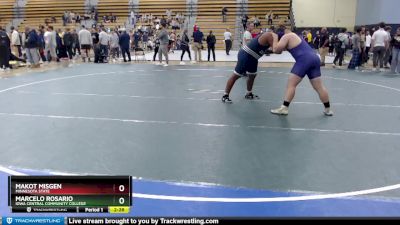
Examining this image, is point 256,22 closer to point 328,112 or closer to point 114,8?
point 114,8

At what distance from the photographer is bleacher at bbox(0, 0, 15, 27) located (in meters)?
30.3

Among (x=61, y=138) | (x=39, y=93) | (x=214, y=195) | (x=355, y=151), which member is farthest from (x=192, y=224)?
(x=39, y=93)

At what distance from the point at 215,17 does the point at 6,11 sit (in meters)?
18.1

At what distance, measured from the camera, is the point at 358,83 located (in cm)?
998

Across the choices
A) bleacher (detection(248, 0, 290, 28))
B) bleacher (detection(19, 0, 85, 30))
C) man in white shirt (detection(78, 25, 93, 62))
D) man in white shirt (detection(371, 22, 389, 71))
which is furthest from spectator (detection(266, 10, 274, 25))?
bleacher (detection(19, 0, 85, 30))

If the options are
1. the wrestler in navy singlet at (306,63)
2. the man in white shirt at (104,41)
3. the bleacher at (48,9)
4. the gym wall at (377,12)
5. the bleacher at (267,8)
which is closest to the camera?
the wrestler in navy singlet at (306,63)

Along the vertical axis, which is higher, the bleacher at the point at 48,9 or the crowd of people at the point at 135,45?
the bleacher at the point at 48,9

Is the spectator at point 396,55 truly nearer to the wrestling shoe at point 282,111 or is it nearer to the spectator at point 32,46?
the wrestling shoe at point 282,111

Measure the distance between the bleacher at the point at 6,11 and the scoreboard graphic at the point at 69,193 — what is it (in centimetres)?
3289

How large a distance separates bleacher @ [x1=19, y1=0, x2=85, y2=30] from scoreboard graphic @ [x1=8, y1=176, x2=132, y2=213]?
2979cm

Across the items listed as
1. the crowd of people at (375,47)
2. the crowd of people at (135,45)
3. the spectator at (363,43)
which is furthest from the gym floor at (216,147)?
the spectator at (363,43)

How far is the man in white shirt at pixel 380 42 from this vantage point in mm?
12938

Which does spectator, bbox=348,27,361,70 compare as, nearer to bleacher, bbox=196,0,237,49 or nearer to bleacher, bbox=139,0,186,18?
bleacher, bbox=196,0,237,49
